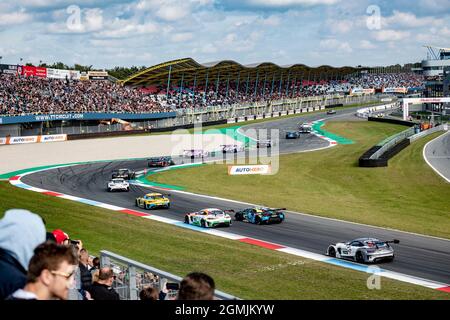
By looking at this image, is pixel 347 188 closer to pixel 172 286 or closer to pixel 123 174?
pixel 123 174

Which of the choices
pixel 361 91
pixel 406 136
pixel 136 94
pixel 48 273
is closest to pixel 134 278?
pixel 48 273

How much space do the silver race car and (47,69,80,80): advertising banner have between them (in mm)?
66084

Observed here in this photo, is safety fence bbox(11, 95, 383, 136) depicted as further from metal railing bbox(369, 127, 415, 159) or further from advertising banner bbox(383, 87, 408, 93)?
metal railing bbox(369, 127, 415, 159)

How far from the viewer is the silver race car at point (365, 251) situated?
19.2 metres

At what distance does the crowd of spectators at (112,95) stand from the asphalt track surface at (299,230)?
26715 millimetres

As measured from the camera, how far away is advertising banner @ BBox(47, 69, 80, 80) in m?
79.0

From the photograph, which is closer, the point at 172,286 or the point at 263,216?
the point at 172,286

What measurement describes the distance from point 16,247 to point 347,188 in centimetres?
3489

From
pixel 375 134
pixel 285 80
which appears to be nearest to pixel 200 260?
pixel 375 134

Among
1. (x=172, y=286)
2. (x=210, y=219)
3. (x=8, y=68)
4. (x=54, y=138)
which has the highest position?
(x=8, y=68)

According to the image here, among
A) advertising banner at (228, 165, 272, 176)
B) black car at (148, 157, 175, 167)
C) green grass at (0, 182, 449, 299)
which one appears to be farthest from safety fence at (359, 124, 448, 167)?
green grass at (0, 182, 449, 299)

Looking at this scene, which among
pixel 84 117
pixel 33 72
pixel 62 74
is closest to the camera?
pixel 84 117

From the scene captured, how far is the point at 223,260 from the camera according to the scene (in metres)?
18.9
